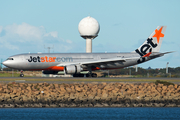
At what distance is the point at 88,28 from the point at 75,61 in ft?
56.1

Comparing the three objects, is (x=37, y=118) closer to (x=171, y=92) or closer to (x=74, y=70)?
(x=171, y=92)

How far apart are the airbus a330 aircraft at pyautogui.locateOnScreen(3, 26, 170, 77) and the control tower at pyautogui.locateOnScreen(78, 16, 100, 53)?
1444 centimetres

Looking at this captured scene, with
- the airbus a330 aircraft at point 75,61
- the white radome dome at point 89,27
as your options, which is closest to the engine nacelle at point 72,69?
the airbus a330 aircraft at point 75,61

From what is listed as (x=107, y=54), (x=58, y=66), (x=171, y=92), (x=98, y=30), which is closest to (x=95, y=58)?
(x=107, y=54)

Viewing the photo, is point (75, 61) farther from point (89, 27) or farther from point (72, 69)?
point (89, 27)

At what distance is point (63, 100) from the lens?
2831 centimetres

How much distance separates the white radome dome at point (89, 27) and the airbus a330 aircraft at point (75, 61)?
47.3ft

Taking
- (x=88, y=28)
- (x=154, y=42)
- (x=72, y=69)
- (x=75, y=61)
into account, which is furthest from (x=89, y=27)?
(x=72, y=69)

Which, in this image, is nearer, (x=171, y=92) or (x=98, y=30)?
(x=171, y=92)

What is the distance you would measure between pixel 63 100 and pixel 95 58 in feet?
79.2

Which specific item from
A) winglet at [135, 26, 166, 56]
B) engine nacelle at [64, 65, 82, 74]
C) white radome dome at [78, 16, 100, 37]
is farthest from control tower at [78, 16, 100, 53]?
engine nacelle at [64, 65, 82, 74]

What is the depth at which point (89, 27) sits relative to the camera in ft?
219

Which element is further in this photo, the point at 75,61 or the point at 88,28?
the point at 88,28

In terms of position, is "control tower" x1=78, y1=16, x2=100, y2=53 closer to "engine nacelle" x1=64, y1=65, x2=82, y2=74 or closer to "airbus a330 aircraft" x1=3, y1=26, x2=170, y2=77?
"airbus a330 aircraft" x1=3, y1=26, x2=170, y2=77
